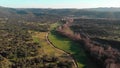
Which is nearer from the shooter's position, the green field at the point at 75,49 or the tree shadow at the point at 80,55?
the tree shadow at the point at 80,55

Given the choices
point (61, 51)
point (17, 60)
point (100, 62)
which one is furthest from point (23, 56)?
point (100, 62)

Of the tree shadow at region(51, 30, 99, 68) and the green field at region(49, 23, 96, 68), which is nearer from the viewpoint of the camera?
the tree shadow at region(51, 30, 99, 68)

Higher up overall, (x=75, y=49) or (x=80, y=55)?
(x=80, y=55)

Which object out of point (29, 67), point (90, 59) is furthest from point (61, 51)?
point (29, 67)

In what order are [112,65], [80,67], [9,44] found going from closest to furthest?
[112,65], [80,67], [9,44]

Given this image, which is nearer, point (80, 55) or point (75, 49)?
point (80, 55)

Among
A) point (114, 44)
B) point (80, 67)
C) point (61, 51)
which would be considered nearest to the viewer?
point (80, 67)

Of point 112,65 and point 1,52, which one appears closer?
point 112,65

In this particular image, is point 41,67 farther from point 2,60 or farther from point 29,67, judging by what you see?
point 2,60

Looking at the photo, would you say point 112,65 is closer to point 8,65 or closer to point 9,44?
point 8,65
